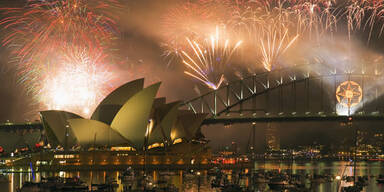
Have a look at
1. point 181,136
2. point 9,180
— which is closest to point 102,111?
point 181,136

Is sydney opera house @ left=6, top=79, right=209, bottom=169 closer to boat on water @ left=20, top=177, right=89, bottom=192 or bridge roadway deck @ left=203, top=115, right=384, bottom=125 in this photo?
boat on water @ left=20, top=177, right=89, bottom=192

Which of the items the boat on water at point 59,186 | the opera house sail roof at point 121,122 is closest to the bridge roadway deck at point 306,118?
the opera house sail roof at point 121,122

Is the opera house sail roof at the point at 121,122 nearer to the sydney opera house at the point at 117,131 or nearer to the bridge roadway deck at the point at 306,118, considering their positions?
the sydney opera house at the point at 117,131

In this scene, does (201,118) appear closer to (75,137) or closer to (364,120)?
(75,137)

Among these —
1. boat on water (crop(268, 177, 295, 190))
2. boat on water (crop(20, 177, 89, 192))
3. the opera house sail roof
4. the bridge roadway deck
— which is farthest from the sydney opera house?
the bridge roadway deck

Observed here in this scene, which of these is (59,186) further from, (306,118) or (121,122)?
(306,118)

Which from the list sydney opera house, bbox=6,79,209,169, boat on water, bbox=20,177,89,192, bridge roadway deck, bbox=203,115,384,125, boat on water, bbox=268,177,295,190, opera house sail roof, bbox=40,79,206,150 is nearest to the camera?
boat on water, bbox=20,177,89,192

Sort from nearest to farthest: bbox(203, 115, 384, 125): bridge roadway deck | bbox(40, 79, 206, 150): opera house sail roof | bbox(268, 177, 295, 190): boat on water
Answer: bbox(268, 177, 295, 190): boat on water → bbox(40, 79, 206, 150): opera house sail roof → bbox(203, 115, 384, 125): bridge roadway deck

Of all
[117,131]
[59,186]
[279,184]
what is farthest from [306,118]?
[59,186]
